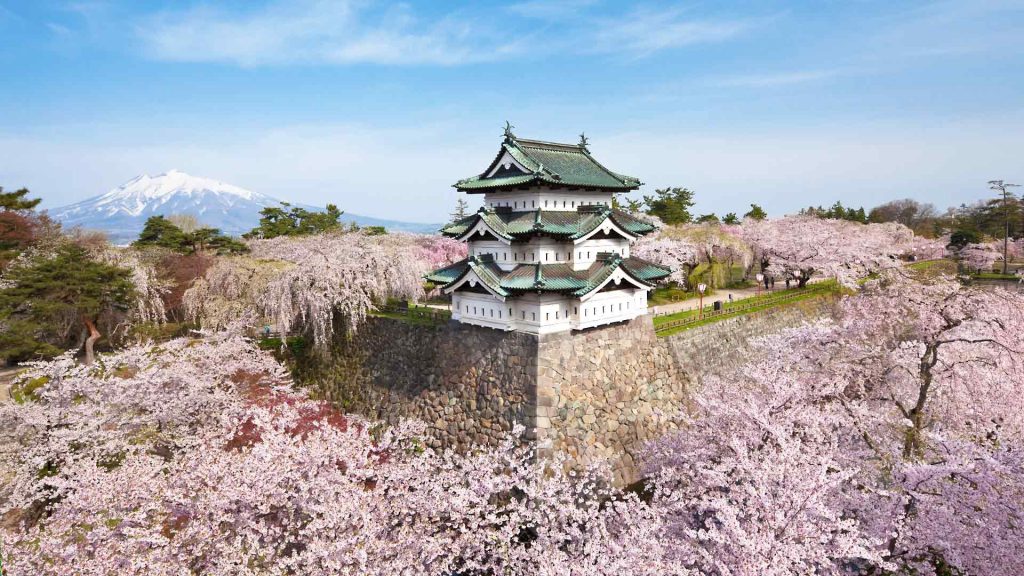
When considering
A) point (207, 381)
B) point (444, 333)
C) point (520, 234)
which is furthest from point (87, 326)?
point (520, 234)

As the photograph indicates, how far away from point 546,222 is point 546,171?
1.63m

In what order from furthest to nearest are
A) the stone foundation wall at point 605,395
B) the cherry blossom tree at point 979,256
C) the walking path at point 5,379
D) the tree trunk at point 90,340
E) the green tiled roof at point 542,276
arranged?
the cherry blossom tree at point 979,256
the tree trunk at point 90,340
the walking path at point 5,379
the stone foundation wall at point 605,395
the green tiled roof at point 542,276

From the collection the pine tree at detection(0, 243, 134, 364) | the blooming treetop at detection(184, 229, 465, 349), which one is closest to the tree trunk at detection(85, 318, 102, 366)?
the pine tree at detection(0, 243, 134, 364)

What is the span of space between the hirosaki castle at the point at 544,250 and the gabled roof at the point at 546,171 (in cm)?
4

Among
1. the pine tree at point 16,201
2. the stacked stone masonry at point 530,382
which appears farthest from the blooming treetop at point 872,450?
the pine tree at point 16,201

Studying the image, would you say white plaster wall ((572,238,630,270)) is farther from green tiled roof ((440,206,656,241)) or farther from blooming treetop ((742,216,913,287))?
blooming treetop ((742,216,913,287))

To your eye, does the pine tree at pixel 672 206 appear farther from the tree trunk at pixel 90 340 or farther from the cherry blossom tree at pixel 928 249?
the tree trunk at pixel 90 340

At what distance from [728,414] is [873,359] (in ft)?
12.1

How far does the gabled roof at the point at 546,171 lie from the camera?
16250mm

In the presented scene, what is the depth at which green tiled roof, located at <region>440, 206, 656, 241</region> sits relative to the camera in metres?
16.0

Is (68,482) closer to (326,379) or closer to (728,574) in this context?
(326,379)

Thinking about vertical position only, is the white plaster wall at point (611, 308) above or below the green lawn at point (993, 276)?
above

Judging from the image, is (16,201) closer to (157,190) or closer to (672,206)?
(672,206)

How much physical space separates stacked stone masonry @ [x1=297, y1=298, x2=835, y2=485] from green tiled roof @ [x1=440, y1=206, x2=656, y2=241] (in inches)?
129
